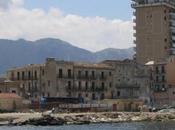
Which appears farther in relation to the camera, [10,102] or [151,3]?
[151,3]

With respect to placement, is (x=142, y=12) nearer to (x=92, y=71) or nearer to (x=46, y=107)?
(x=92, y=71)

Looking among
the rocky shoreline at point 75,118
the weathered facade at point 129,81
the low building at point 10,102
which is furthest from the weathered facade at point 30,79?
the rocky shoreline at point 75,118

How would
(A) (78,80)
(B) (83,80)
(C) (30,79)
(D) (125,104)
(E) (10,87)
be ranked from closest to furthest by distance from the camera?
(D) (125,104) < (A) (78,80) < (B) (83,80) < (C) (30,79) < (E) (10,87)

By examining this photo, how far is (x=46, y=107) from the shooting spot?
406 ft

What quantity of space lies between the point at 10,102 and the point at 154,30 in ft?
214

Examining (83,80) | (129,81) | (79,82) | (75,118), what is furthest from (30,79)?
(75,118)

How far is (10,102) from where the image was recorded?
118875 millimetres

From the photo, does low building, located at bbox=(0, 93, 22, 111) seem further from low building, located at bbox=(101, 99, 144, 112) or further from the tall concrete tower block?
the tall concrete tower block

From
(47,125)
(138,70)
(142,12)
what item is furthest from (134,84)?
(47,125)

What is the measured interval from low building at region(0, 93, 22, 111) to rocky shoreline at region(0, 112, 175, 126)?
27.0 feet

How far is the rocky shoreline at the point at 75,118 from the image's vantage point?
9956cm

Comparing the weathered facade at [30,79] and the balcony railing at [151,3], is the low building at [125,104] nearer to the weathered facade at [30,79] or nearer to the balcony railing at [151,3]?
the weathered facade at [30,79]

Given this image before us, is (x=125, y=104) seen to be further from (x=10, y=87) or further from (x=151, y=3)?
(x=151, y=3)

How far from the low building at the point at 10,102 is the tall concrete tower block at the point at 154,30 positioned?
2213 inches
